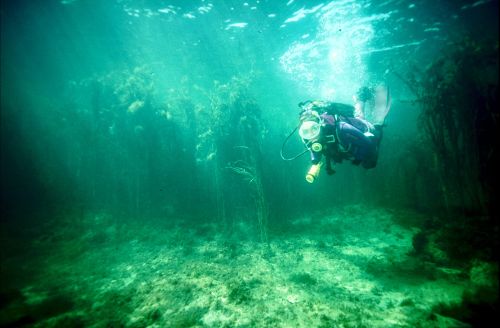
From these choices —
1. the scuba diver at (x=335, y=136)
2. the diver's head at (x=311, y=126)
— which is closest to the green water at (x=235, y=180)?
the scuba diver at (x=335, y=136)

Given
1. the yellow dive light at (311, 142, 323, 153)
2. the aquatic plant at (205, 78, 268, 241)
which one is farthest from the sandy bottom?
the yellow dive light at (311, 142, 323, 153)

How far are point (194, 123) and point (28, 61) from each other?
1653cm

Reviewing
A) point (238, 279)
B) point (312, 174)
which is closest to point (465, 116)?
point (312, 174)

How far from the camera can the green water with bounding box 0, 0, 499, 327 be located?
6004 millimetres

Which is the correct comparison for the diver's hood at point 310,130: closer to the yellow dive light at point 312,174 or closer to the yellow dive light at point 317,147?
the yellow dive light at point 317,147

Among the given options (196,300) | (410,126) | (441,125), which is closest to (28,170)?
(196,300)

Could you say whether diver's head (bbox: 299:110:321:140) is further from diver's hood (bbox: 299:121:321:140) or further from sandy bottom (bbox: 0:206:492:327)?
sandy bottom (bbox: 0:206:492:327)

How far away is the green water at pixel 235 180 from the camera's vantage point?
6004mm

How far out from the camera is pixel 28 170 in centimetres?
1644

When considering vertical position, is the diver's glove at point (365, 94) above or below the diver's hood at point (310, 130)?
above

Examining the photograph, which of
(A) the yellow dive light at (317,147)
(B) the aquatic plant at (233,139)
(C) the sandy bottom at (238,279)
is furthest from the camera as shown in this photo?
(B) the aquatic plant at (233,139)

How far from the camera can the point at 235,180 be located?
12969mm

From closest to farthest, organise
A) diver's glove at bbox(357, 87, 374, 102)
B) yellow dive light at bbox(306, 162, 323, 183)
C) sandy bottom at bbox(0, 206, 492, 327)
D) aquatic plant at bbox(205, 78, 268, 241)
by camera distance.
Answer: yellow dive light at bbox(306, 162, 323, 183) < sandy bottom at bbox(0, 206, 492, 327) < diver's glove at bbox(357, 87, 374, 102) < aquatic plant at bbox(205, 78, 268, 241)

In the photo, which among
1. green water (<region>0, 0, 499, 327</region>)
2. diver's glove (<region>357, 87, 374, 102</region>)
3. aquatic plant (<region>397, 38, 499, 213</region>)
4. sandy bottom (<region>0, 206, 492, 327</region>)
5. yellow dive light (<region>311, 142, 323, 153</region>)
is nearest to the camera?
yellow dive light (<region>311, 142, 323, 153</region>)
